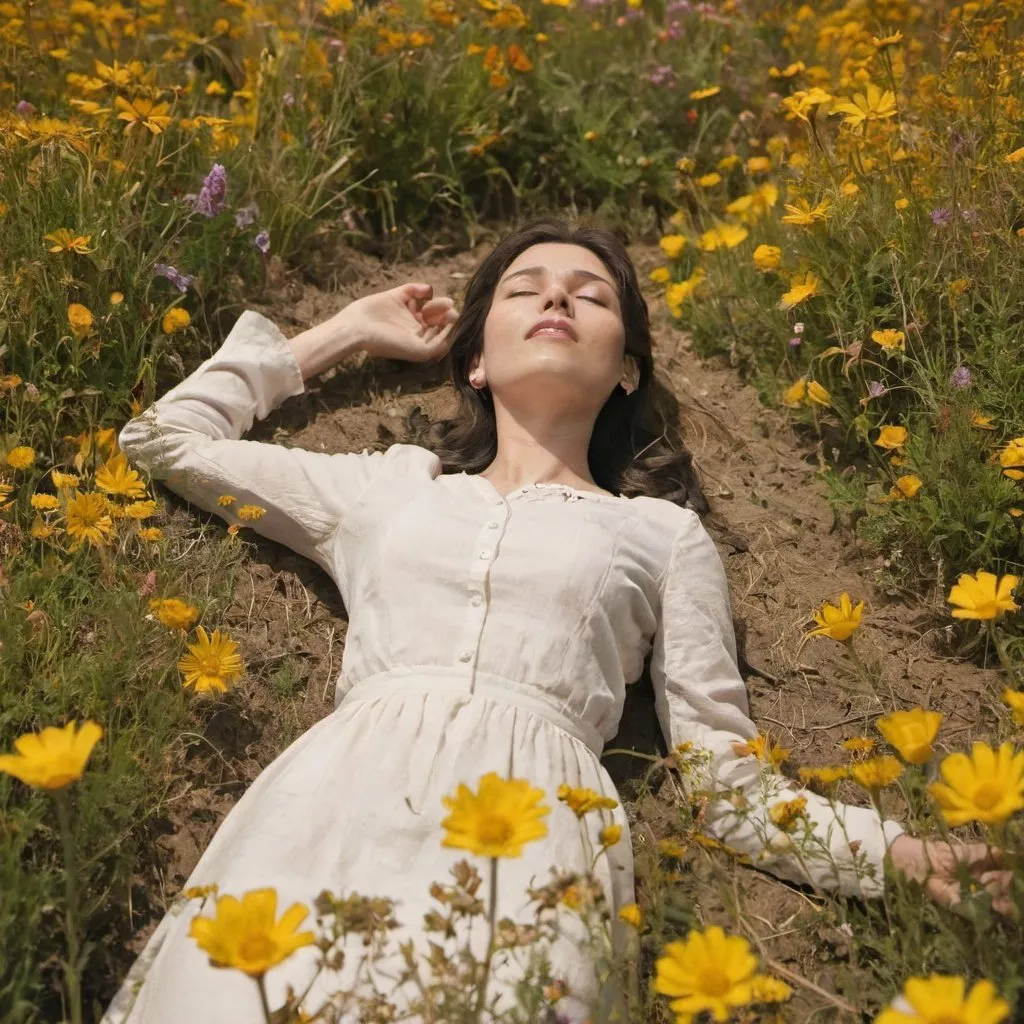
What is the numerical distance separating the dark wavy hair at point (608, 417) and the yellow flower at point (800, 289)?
0.37 meters

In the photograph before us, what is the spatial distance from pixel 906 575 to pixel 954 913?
115cm

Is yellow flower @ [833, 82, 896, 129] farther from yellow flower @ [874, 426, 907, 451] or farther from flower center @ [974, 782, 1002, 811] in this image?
flower center @ [974, 782, 1002, 811]

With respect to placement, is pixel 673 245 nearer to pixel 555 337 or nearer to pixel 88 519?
pixel 555 337

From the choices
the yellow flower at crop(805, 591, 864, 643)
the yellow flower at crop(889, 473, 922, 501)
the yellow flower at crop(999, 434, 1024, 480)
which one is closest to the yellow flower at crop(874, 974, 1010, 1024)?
the yellow flower at crop(805, 591, 864, 643)

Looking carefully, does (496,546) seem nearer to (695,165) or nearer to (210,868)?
(210,868)

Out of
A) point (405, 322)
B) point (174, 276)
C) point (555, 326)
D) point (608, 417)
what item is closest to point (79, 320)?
point (174, 276)

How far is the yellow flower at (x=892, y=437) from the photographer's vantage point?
9.71 feet

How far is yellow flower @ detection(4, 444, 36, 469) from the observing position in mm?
2727

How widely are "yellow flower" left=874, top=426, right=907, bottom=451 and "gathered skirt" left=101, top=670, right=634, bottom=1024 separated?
108cm

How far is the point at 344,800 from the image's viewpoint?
2230 mm

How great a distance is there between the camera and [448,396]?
350 centimetres

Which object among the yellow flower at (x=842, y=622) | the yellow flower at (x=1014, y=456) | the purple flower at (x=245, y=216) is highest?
the purple flower at (x=245, y=216)

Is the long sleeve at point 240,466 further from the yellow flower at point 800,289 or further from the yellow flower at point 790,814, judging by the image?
the yellow flower at point 790,814

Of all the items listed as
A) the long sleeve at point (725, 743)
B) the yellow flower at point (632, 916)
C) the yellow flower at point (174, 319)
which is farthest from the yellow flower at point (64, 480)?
the yellow flower at point (632, 916)
